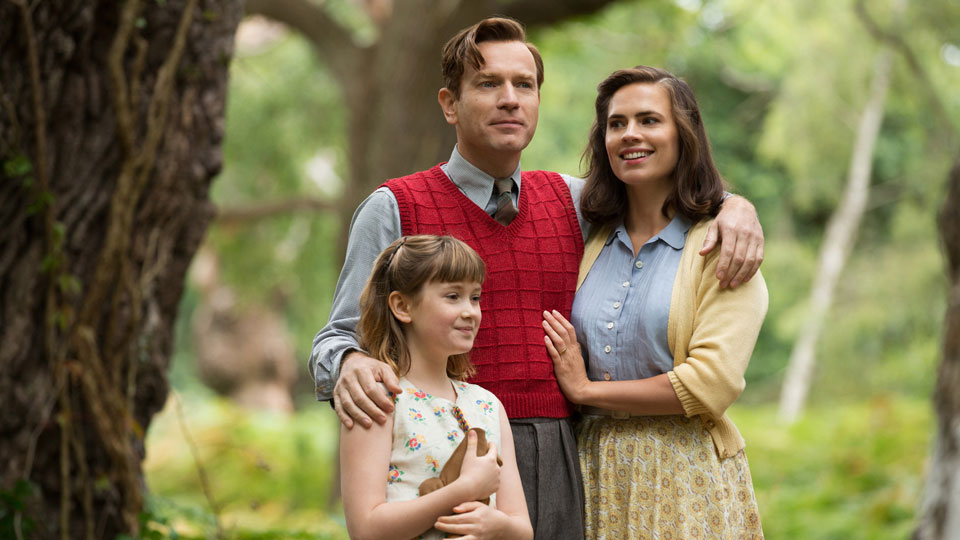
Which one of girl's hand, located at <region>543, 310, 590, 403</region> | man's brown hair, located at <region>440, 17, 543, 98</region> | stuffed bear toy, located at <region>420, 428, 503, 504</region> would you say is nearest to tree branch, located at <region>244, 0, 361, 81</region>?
man's brown hair, located at <region>440, 17, 543, 98</region>

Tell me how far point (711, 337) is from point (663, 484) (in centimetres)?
37

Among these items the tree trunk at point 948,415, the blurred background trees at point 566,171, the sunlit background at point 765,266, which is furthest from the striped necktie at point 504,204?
the sunlit background at point 765,266

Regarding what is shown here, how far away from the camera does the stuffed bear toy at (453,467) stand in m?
1.96

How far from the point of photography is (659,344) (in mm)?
2322

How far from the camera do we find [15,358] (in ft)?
10.1

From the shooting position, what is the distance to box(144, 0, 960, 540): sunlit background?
9117 millimetres

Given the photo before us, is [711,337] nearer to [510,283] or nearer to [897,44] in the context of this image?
[510,283]

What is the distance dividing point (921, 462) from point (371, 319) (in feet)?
27.9

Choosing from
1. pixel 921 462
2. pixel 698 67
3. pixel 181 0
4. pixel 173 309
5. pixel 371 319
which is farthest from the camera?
pixel 698 67

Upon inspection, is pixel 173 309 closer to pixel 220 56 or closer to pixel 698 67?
pixel 220 56

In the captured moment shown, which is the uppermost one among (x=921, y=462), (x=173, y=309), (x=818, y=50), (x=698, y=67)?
(x=698, y=67)

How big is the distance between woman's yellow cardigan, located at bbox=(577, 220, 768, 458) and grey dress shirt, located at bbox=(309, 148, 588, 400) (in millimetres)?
493

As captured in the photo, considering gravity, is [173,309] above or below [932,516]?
above

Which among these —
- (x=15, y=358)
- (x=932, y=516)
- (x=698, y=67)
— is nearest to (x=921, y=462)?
(x=932, y=516)
